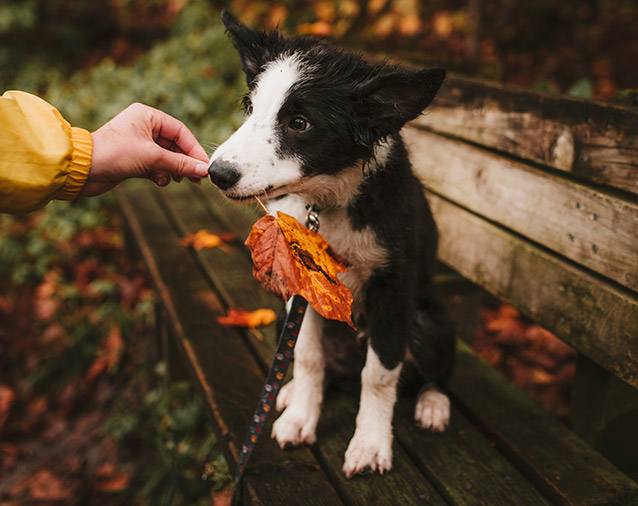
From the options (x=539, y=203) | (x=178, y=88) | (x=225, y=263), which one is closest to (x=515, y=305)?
(x=539, y=203)

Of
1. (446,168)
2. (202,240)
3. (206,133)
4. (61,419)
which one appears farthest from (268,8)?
(61,419)

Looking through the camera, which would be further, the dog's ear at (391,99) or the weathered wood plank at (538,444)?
the weathered wood plank at (538,444)

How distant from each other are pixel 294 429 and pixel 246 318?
0.83 metres

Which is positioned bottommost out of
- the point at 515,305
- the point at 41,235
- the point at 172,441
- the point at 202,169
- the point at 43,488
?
the point at 43,488

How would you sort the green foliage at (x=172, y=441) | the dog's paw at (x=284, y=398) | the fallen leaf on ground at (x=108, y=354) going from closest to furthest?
1. the dog's paw at (x=284, y=398)
2. the green foliage at (x=172, y=441)
3. the fallen leaf on ground at (x=108, y=354)

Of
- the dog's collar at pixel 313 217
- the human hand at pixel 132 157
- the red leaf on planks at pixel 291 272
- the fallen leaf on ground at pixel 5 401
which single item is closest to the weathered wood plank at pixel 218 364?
the red leaf on planks at pixel 291 272

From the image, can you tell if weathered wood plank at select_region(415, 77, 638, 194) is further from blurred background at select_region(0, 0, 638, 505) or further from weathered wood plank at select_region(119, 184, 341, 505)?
weathered wood plank at select_region(119, 184, 341, 505)

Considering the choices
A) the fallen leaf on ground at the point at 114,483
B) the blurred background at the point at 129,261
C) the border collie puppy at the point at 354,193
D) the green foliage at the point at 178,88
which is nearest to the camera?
the border collie puppy at the point at 354,193

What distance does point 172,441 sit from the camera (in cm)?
314

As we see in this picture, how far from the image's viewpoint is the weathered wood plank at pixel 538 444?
5.98 feet

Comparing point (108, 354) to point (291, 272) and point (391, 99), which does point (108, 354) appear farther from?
point (391, 99)

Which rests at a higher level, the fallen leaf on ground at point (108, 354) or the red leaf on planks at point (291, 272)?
the red leaf on planks at point (291, 272)

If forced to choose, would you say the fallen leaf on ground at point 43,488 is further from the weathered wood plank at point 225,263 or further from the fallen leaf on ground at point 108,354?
the weathered wood plank at point 225,263

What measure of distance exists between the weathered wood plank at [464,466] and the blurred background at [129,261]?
846mm
